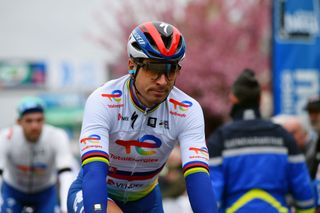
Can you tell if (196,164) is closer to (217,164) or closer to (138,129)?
(138,129)

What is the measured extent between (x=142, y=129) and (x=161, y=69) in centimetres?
55

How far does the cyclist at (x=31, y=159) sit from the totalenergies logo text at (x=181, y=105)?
112 inches

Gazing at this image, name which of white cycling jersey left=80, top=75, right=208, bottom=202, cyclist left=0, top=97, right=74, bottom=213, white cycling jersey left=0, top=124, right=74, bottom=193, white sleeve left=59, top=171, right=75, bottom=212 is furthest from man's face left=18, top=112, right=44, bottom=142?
white cycling jersey left=80, top=75, right=208, bottom=202

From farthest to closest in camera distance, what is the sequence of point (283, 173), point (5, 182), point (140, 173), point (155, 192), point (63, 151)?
point (5, 182), point (63, 151), point (283, 173), point (155, 192), point (140, 173)

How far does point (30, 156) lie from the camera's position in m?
8.39

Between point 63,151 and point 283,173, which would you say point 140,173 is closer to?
point 283,173

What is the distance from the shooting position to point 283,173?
6.51 meters

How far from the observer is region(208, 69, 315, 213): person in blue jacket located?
6445 millimetres

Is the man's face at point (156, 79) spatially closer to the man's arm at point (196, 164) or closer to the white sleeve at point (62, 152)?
the man's arm at point (196, 164)

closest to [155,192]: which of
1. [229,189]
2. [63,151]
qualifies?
[229,189]

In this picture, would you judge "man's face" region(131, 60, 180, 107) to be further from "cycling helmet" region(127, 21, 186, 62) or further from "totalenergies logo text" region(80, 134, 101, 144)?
"totalenergies logo text" region(80, 134, 101, 144)

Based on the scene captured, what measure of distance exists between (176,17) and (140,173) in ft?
95.9

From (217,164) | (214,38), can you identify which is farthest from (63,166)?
(214,38)

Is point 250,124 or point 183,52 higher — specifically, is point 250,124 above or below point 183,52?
below
